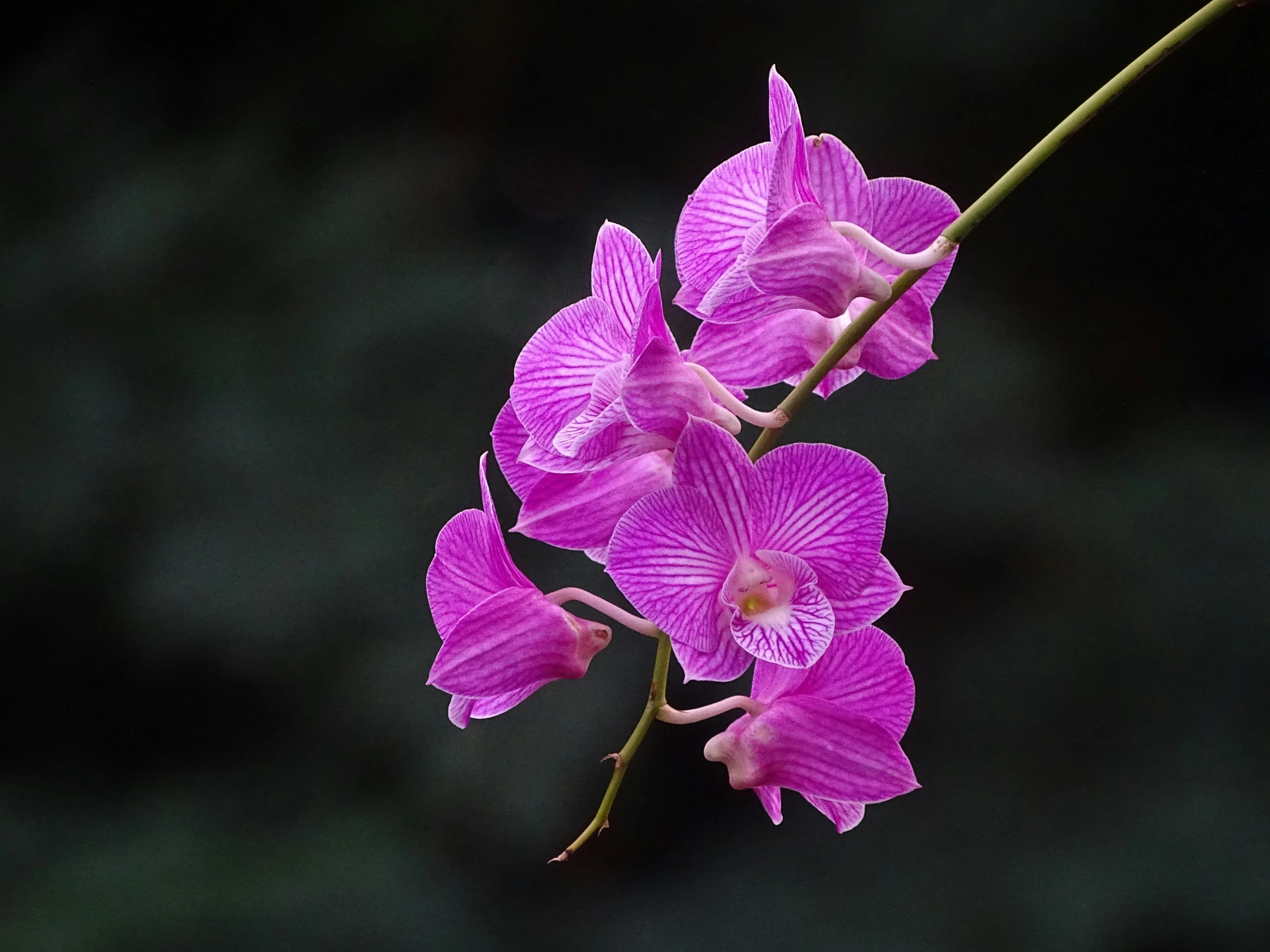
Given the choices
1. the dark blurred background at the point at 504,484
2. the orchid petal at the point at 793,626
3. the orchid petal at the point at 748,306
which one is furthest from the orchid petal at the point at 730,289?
the dark blurred background at the point at 504,484

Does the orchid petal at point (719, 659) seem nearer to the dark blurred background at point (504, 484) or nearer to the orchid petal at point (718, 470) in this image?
the orchid petal at point (718, 470)

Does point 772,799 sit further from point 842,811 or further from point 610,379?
point 610,379

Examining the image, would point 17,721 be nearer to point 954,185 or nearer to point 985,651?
point 985,651

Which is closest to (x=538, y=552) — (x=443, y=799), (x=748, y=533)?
(x=443, y=799)

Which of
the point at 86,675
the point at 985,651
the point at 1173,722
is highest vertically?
the point at 86,675

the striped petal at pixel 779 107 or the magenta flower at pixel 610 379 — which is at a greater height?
the striped petal at pixel 779 107

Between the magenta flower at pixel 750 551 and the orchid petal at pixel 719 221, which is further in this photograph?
the orchid petal at pixel 719 221

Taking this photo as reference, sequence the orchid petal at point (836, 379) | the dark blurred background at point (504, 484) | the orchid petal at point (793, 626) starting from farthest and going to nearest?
the dark blurred background at point (504, 484)
the orchid petal at point (836, 379)
the orchid petal at point (793, 626)
